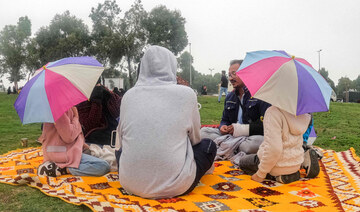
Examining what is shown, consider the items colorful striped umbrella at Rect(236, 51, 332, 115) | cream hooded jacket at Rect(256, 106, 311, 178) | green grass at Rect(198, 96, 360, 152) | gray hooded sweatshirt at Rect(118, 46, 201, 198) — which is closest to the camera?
gray hooded sweatshirt at Rect(118, 46, 201, 198)

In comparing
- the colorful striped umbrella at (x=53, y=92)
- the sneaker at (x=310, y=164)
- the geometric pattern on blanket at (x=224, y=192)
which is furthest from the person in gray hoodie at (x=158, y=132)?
the sneaker at (x=310, y=164)

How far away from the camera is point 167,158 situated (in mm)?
3123

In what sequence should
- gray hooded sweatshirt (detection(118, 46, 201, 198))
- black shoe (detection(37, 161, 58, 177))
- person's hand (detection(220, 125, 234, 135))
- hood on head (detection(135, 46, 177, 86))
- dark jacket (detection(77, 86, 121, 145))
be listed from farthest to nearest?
1. person's hand (detection(220, 125, 234, 135))
2. dark jacket (detection(77, 86, 121, 145))
3. black shoe (detection(37, 161, 58, 177))
4. hood on head (detection(135, 46, 177, 86))
5. gray hooded sweatshirt (detection(118, 46, 201, 198))

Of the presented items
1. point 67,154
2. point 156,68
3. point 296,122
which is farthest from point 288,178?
point 67,154

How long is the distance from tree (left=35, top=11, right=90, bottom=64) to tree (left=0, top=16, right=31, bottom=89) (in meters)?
8.91

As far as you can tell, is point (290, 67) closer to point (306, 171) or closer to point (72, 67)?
point (306, 171)

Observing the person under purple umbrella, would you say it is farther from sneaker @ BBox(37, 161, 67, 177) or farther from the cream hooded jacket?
the cream hooded jacket

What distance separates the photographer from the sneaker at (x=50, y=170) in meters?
4.12

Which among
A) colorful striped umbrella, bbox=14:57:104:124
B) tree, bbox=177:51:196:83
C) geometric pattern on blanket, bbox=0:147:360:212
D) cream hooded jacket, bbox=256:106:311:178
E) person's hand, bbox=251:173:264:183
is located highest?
tree, bbox=177:51:196:83

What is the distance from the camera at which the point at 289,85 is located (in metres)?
3.59

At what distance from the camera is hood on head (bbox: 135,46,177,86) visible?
3.33 meters

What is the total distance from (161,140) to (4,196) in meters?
1.92

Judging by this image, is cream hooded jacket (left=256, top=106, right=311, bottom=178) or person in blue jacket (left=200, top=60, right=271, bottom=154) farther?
person in blue jacket (left=200, top=60, right=271, bottom=154)

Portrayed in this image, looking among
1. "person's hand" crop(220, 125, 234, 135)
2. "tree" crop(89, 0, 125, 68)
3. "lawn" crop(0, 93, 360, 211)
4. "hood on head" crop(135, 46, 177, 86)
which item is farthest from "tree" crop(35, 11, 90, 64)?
"hood on head" crop(135, 46, 177, 86)
